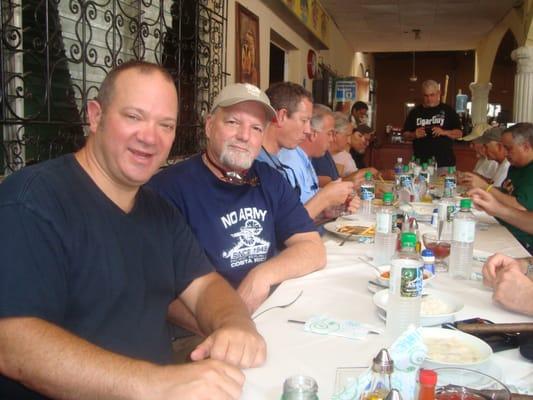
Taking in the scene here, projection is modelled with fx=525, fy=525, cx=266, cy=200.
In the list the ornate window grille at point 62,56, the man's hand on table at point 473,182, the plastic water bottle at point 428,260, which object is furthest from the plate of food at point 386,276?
the man's hand on table at point 473,182

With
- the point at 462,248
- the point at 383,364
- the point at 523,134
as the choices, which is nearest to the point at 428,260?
the point at 462,248

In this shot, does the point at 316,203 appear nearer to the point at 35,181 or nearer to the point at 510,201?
the point at 510,201

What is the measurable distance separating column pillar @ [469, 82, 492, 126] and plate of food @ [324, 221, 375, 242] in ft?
31.4

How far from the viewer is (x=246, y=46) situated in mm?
4770

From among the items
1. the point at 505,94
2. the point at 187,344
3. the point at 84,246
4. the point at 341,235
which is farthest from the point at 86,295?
the point at 505,94

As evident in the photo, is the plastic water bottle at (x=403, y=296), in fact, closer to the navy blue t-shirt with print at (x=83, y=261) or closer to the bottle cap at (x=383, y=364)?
the bottle cap at (x=383, y=364)

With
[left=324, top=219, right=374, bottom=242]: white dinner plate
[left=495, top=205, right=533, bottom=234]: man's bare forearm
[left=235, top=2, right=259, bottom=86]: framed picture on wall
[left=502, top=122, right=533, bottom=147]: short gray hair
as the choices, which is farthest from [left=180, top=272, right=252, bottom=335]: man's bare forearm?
[left=235, top=2, right=259, bottom=86]: framed picture on wall

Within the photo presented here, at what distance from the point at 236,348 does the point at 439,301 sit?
1.97 ft

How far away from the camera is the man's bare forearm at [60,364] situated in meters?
0.96

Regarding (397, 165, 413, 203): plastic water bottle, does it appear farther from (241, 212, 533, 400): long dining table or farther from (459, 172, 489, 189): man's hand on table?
(241, 212, 533, 400): long dining table

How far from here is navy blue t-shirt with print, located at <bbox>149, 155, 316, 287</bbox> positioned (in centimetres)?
189

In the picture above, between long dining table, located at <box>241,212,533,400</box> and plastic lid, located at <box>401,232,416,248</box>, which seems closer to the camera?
long dining table, located at <box>241,212,533,400</box>

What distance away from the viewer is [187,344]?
6.13ft

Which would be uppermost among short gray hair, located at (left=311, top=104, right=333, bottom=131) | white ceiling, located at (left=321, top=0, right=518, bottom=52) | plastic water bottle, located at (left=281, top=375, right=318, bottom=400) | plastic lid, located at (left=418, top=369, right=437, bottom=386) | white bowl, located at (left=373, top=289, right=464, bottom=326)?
white ceiling, located at (left=321, top=0, right=518, bottom=52)
